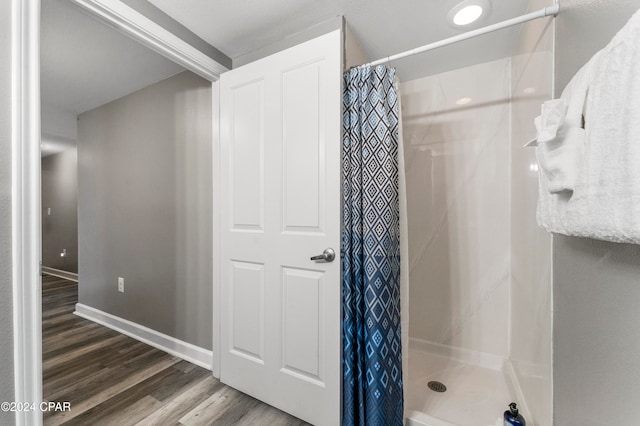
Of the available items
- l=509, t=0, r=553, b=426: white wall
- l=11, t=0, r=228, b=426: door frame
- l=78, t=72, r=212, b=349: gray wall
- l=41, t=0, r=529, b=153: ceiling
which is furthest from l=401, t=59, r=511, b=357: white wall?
l=11, t=0, r=228, b=426: door frame

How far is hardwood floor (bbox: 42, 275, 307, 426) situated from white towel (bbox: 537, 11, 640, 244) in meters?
1.55

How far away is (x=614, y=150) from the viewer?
46cm

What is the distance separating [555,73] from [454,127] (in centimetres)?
101

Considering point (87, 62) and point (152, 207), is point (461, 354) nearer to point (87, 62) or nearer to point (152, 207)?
point (152, 207)

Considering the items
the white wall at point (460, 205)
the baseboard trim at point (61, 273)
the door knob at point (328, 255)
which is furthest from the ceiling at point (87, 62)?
the baseboard trim at point (61, 273)

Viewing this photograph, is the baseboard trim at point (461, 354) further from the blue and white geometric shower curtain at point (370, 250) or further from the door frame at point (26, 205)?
the door frame at point (26, 205)

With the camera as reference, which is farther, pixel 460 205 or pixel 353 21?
pixel 460 205

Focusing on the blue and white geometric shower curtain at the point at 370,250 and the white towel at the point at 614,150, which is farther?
the blue and white geometric shower curtain at the point at 370,250

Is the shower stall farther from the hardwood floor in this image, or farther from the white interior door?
the hardwood floor

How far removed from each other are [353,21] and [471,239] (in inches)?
64.3

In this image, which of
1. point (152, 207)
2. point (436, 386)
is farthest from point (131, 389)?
point (436, 386)

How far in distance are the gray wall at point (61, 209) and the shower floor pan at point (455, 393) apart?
5368 mm

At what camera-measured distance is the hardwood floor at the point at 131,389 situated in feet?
4.69

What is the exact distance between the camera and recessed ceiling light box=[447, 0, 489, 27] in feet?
3.91
